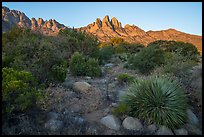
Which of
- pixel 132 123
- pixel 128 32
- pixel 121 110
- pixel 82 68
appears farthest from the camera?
pixel 128 32

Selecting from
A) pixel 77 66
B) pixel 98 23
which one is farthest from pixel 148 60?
pixel 98 23

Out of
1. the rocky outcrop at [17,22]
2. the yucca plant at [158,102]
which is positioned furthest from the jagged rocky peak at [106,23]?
the yucca plant at [158,102]

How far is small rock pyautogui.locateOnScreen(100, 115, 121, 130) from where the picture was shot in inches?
278

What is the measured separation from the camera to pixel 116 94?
31.7ft

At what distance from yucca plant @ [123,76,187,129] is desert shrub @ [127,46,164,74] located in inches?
298

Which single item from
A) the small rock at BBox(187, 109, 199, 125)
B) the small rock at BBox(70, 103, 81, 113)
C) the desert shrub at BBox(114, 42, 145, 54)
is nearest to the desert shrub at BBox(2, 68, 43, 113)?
the small rock at BBox(70, 103, 81, 113)

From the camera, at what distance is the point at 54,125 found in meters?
6.58

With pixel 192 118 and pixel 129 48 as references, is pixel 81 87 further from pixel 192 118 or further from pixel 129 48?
pixel 129 48

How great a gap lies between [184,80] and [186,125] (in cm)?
306

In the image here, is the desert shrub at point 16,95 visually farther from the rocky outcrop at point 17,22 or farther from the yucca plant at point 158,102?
the rocky outcrop at point 17,22

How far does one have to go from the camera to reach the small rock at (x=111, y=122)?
705 centimetres

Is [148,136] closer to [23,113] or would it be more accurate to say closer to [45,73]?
[23,113]

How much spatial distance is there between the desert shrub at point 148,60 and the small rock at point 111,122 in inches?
334

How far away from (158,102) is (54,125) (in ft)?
9.68
